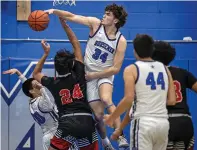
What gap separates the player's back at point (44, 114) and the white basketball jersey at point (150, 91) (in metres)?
1.82

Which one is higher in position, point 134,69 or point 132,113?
point 134,69

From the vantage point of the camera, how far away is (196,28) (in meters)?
9.08

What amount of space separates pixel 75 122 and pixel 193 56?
3643 mm

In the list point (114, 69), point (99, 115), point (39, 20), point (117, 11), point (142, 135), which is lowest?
point (99, 115)

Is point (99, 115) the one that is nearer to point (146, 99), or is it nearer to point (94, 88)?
point (94, 88)

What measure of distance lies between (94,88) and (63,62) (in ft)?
2.64

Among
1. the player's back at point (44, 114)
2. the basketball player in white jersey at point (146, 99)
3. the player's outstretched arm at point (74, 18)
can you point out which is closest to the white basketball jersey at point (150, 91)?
the basketball player in white jersey at point (146, 99)

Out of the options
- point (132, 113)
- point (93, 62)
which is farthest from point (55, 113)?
point (132, 113)

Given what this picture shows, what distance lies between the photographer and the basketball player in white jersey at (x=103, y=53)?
6.31 meters

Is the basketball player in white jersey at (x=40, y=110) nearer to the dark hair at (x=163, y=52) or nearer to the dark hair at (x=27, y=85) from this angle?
the dark hair at (x=27, y=85)

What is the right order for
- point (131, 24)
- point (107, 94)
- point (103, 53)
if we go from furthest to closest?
point (131, 24), point (103, 53), point (107, 94)

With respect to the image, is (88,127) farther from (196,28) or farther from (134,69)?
(196,28)

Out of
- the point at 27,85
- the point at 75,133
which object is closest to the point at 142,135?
the point at 75,133

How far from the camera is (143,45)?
4.91 meters
